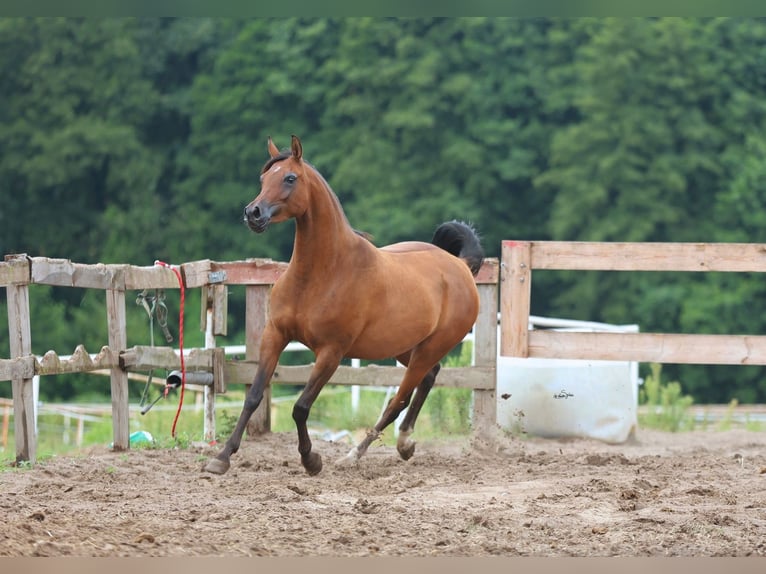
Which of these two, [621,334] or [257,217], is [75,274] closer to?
[257,217]

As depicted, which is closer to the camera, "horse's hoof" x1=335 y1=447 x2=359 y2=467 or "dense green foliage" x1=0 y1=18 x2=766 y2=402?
"horse's hoof" x1=335 y1=447 x2=359 y2=467

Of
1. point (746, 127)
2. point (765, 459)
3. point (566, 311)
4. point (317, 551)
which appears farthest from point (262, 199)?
point (746, 127)

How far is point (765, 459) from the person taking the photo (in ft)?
26.0

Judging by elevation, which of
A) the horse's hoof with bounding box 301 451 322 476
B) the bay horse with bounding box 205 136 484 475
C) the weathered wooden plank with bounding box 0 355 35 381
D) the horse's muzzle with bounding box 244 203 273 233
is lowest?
the horse's hoof with bounding box 301 451 322 476

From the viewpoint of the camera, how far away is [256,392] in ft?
21.8

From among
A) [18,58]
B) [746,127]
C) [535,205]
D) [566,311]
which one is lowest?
[566,311]

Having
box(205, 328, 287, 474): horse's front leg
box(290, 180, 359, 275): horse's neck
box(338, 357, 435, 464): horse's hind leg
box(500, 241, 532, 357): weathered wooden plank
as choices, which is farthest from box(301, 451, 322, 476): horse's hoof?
box(500, 241, 532, 357): weathered wooden plank

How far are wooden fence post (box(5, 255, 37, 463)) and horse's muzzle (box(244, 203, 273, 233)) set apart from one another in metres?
1.48

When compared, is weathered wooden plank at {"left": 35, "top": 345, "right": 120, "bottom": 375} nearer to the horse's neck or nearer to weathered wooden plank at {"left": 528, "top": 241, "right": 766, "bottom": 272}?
the horse's neck

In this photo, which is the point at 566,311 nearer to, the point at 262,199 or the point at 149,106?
the point at 149,106

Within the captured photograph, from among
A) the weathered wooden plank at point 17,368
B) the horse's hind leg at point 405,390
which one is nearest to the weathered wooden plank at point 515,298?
the horse's hind leg at point 405,390

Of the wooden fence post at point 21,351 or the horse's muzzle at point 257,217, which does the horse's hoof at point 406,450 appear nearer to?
the horse's muzzle at point 257,217

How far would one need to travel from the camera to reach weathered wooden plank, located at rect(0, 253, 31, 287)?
6549mm

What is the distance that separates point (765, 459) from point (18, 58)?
87.5ft
